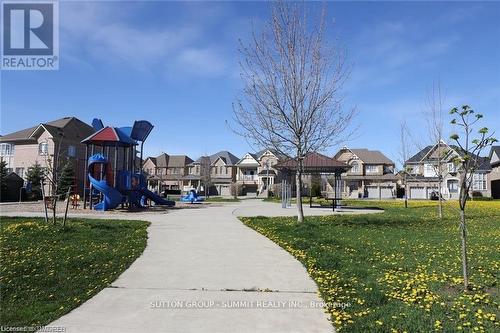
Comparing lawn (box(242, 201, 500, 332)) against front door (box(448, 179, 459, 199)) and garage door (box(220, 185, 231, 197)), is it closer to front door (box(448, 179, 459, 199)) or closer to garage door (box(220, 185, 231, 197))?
front door (box(448, 179, 459, 199))

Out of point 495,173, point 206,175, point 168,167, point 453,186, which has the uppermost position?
point 168,167

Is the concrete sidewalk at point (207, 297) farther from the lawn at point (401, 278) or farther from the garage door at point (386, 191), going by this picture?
the garage door at point (386, 191)

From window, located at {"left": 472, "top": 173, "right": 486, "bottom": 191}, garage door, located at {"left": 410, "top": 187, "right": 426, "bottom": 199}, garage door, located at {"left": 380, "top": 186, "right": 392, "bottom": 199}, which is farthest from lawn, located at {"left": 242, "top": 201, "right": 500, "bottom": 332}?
window, located at {"left": 472, "top": 173, "right": 486, "bottom": 191}

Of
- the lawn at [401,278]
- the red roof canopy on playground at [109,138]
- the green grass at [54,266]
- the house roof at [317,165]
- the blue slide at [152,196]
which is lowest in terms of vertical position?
the lawn at [401,278]

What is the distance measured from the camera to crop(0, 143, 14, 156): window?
52.0m

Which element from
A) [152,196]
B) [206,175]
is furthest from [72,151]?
[152,196]

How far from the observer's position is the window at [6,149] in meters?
52.0

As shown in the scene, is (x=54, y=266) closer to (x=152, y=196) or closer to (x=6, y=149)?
(x=152, y=196)

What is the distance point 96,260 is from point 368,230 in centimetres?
954

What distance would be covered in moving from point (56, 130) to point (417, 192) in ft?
168

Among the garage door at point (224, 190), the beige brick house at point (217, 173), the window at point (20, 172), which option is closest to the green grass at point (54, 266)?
the window at point (20, 172)

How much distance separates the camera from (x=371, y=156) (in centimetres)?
6838

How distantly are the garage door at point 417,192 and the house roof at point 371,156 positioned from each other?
7.95 metres

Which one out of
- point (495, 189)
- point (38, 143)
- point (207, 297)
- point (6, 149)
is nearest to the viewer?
point (207, 297)
